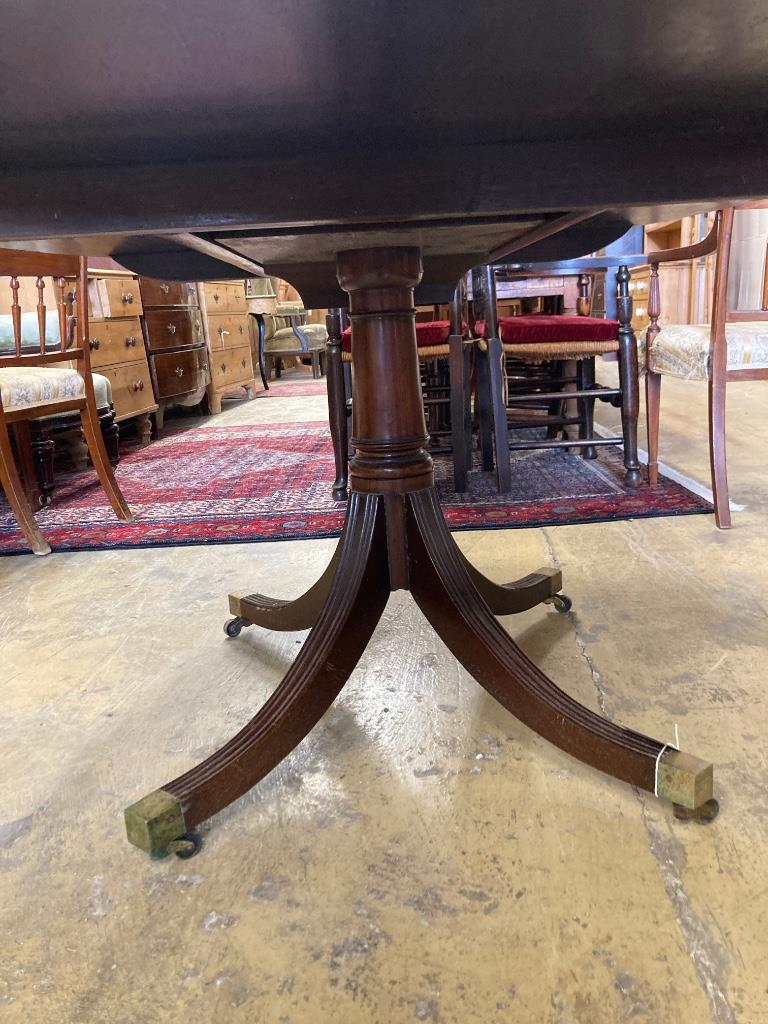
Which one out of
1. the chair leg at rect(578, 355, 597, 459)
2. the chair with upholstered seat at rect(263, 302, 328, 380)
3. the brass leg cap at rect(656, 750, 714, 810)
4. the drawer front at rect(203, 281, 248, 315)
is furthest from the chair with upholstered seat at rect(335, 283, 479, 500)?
the chair with upholstered seat at rect(263, 302, 328, 380)

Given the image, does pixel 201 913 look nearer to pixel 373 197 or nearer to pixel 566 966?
pixel 566 966

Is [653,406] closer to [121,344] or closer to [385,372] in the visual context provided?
[385,372]

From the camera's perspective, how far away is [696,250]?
1.88m

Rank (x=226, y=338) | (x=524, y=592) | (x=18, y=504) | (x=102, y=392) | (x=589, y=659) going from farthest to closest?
(x=226, y=338) < (x=102, y=392) < (x=18, y=504) < (x=524, y=592) < (x=589, y=659)

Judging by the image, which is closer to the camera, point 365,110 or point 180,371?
point 365,110

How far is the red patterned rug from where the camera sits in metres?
2.05

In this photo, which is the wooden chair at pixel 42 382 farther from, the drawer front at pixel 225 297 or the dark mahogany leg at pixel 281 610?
the drawer front at pixel 225 297

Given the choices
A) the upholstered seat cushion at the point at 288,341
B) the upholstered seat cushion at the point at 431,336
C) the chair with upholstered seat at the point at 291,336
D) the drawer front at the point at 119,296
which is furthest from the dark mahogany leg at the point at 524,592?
the upholstered seat cushion at the point at 288,341

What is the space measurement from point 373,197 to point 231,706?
0.81m

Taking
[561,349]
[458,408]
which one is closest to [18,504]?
[458,408]

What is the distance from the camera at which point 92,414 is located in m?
2.33

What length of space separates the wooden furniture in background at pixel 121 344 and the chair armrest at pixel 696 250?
2250mm

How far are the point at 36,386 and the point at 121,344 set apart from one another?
1.38 metres

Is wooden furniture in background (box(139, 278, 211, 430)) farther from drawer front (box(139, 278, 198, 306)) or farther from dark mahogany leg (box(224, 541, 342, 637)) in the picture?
dark mahogany leg (box(224, 541, 342, 637))
